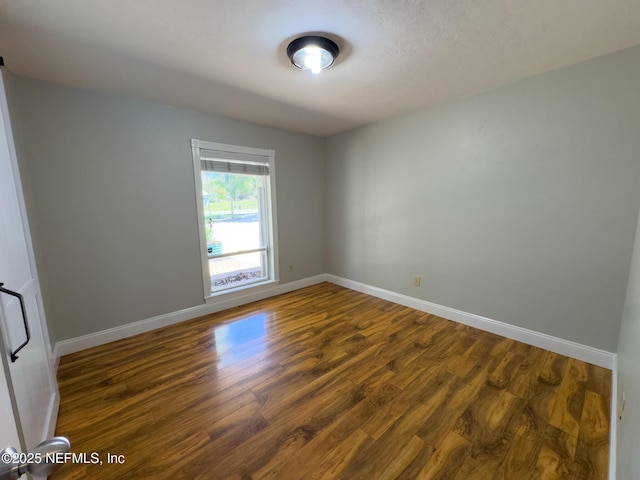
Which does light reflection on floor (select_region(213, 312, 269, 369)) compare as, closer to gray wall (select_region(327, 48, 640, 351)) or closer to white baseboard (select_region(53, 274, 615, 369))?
white baseboard (select_region(53, 274, 615, 369))

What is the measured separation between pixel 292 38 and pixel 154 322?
2.96 metres

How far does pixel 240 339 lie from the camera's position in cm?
263

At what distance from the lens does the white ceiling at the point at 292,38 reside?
1439 millimetres

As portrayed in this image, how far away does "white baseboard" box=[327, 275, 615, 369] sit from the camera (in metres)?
2.14

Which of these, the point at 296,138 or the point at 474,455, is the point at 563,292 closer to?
the point at 474,455

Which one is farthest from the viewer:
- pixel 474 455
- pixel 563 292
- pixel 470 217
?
pixel 470 217

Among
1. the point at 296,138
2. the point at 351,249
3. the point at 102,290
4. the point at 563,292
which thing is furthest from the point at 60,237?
the point at 563,292

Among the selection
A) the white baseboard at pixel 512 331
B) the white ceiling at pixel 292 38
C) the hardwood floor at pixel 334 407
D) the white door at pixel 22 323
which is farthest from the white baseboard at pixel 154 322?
the white ceiling at pixel 292 38

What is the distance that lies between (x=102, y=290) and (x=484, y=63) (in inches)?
153

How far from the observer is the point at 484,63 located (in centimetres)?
203

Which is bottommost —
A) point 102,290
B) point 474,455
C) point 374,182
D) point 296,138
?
point 474,455

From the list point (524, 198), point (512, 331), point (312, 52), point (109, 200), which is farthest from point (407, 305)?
point (109, 200)

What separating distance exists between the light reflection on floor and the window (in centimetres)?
62

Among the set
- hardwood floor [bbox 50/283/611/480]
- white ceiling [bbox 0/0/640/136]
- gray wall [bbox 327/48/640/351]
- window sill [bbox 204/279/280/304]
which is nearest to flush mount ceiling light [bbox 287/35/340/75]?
white ceiling [bbox 0/0/640/136]
